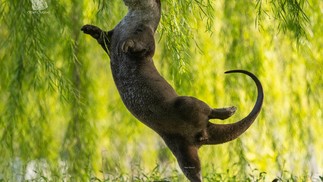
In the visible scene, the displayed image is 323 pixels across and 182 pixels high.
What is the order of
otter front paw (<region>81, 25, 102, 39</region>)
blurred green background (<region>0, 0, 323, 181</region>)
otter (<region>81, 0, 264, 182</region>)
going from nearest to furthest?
otter (<region>81, 0, 264, 182</region>), otter front paw (<region>81, 25, 102, 39</region>), blurred green background (<region>0, 0, 323, 181</region>)

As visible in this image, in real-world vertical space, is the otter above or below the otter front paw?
below

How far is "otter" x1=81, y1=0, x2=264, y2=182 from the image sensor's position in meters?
1.16

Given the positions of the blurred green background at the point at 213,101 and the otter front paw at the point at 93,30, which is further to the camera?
the blurred green background at the point at 213,101

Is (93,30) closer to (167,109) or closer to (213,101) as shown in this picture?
(167,109)

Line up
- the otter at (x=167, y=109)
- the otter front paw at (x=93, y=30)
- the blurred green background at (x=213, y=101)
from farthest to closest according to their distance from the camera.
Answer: the blurred green background at (x=213, y=101) → the otter front paw at (x=93, y=30) → the otter at (x=167, y=109)

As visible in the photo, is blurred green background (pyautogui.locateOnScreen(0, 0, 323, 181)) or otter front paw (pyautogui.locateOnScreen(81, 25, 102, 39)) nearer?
otter front paw (pyautogui.locateOnScreen(81, 25, 102, 39))

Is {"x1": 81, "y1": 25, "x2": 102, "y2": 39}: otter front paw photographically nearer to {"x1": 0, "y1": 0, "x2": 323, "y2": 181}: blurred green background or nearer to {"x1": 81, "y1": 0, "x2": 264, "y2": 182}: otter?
{"x1": 81, "y1": 0, "x2": 264, "y2": 182}: otter

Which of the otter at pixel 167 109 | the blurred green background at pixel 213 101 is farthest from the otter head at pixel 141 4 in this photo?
the blurred green background at pixel 213 101

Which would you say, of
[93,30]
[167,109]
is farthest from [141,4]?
[167,109]

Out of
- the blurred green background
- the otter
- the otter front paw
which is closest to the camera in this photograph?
the otter

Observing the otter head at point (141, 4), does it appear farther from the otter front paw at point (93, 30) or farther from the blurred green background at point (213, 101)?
the blurred green background at point (213, 101)

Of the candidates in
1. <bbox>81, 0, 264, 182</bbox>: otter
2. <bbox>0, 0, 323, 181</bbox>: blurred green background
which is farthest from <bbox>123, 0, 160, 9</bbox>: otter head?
<bbox>0, 0, 323, 181</bbox>: blurred green background

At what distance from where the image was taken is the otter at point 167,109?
1162mm

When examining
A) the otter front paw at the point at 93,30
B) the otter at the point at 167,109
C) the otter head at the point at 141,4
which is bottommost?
the otter at the point at 167,109
